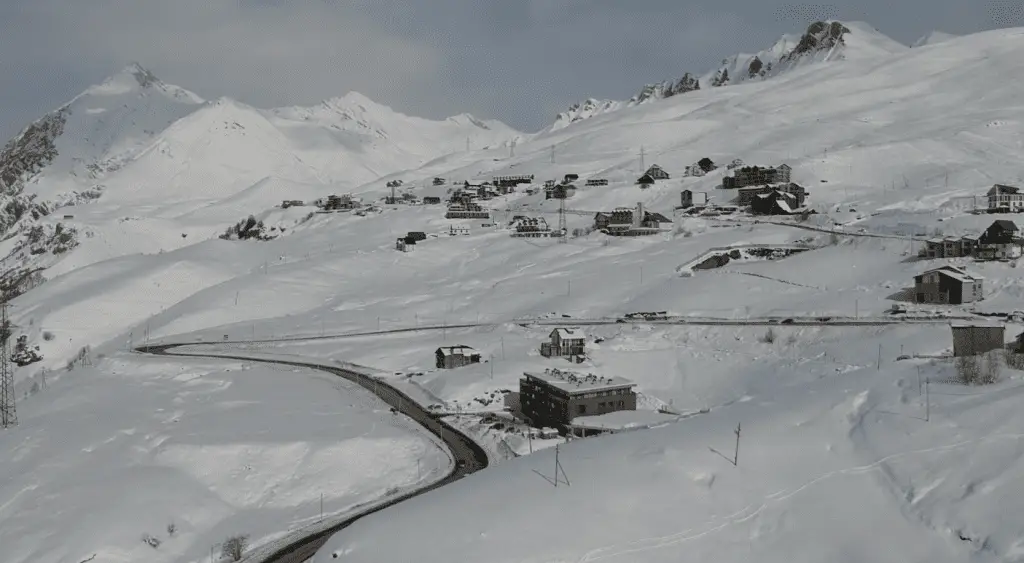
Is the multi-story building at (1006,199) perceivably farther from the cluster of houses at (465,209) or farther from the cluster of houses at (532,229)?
Answer: the cluster of houses at (465,209)

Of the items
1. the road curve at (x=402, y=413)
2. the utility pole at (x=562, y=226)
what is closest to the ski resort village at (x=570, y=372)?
the road curve at (x=402, y=413)

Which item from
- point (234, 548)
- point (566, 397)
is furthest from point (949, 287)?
point (234, 548)

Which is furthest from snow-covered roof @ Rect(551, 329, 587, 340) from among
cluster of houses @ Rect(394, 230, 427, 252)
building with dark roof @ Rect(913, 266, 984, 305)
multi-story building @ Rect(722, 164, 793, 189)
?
multi-story building @ Rect(722, 164, 793, 189)

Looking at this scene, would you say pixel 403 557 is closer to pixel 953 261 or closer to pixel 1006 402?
pixel 1006 402

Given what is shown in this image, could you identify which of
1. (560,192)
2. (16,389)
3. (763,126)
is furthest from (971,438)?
(763,126)

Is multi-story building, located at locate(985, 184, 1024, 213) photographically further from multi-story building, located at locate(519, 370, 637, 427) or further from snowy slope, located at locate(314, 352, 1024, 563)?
snowy slope, located at locate(314, 352, 1024, 563)

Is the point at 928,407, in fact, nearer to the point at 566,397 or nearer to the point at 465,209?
the point at 566,397
